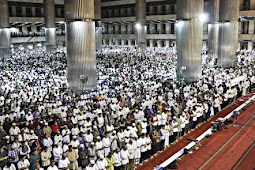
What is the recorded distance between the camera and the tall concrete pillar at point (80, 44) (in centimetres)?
1950

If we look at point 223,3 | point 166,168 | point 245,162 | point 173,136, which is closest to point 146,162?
point 166,168

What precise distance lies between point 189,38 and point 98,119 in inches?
507

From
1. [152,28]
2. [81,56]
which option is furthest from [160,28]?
[81,56]

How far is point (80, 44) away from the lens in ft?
65.2

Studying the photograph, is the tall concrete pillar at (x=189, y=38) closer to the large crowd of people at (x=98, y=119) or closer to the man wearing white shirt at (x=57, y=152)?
the large crowd of people at (x=98, y=119)

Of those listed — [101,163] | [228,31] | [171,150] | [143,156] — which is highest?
[228,31]

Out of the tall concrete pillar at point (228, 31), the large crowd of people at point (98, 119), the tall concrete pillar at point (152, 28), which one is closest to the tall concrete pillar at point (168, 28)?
the tall concrete pillar at point (152, 28)

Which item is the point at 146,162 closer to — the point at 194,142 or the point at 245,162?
the point at 194,142

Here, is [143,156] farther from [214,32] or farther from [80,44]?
[214,32]

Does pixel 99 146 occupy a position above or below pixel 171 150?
above

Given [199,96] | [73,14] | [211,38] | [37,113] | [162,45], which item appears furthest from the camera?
[162,45]

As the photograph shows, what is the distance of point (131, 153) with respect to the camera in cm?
965

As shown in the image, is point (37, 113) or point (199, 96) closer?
point (37, 113)

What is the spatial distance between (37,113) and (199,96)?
345 inches
